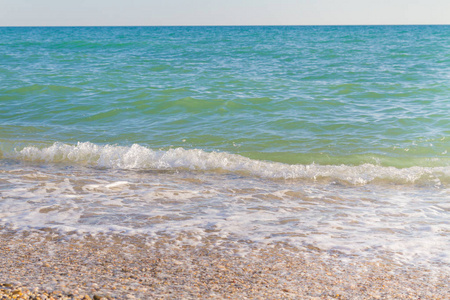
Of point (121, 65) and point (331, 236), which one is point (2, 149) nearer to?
point (331, 236)

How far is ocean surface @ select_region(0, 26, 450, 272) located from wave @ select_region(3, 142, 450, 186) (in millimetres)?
32

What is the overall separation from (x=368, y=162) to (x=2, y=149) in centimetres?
675

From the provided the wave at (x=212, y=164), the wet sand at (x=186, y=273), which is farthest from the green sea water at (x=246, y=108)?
the wet sand at (x=186, y=273)

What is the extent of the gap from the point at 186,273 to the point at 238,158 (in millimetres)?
4198

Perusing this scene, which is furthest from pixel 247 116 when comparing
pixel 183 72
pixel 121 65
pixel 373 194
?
pixel 121 65

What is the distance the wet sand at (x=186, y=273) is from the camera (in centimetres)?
293

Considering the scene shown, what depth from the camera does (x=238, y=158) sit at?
7.36 meters

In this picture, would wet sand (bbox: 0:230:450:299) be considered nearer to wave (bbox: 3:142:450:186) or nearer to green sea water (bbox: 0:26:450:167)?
wave (bbox: 3:142:450:186)

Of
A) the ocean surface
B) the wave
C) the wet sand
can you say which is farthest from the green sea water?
the wet sand

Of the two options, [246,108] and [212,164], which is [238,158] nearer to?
[212,164]

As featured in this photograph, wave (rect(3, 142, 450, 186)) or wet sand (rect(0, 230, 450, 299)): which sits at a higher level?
wet sand (rect(0, 230, 450, 299))

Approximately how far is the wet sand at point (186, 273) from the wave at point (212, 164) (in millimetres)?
2916

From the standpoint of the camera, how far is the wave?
6477mm

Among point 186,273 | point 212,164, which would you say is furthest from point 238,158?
point 186,273
